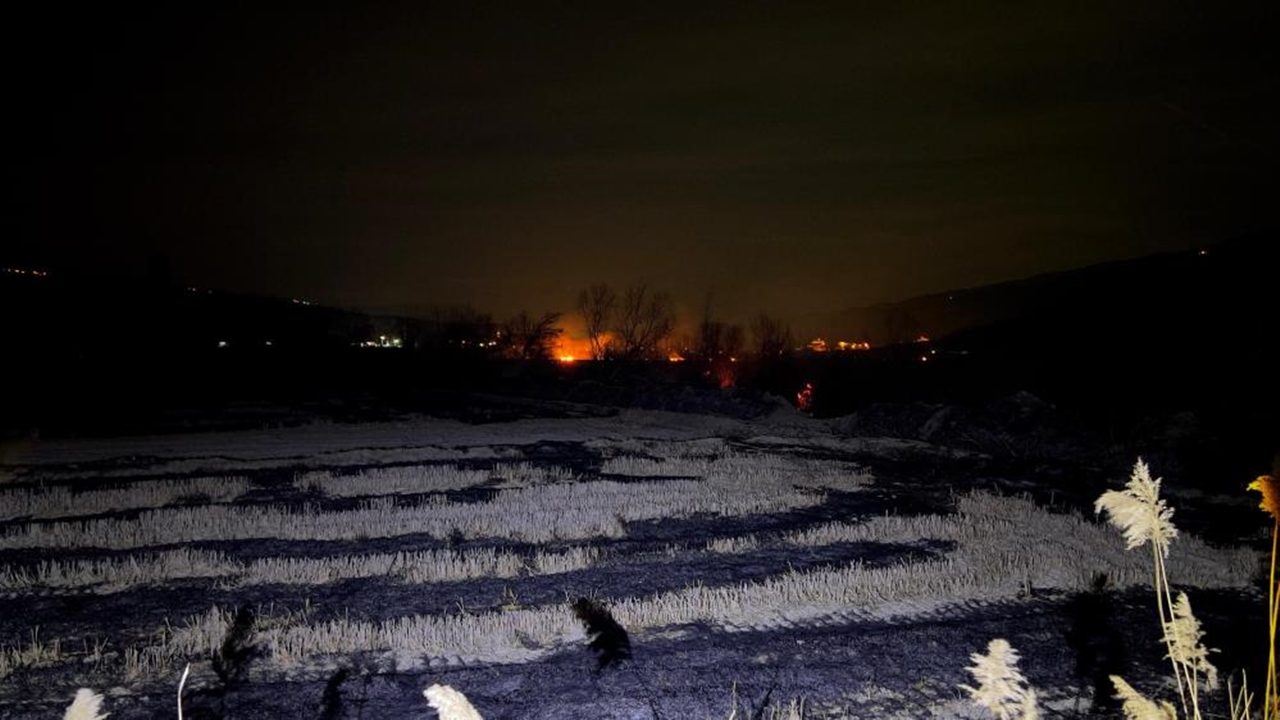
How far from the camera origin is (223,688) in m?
6.63

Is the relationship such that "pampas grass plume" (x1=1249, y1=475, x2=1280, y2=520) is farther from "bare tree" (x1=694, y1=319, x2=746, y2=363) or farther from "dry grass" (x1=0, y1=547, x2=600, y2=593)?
"bare tree" (x1=694, y1=319, x2=746, y2=363)

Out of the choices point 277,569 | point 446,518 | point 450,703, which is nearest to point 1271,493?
point 450,703

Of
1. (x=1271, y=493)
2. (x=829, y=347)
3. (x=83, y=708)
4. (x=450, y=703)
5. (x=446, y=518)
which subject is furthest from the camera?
(x=829, y=347)

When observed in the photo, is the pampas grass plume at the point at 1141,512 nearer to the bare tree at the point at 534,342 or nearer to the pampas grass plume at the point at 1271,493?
the pampas grass plume at the point at 1271,493

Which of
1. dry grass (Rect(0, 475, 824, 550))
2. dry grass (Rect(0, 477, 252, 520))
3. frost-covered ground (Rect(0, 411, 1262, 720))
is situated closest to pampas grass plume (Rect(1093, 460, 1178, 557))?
frost-covered ground (Rect(0, 411, 1262, 720))

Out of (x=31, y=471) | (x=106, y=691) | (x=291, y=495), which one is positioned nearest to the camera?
(x=106, y=691)

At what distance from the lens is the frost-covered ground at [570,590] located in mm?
6660

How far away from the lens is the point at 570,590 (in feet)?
30.9

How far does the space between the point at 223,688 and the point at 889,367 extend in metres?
35.5

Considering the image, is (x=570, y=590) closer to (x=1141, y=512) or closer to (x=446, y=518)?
(x=446, y=518)

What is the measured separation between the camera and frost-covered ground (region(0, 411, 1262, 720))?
21.9ft

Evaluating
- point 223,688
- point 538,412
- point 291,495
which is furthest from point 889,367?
point 223,688

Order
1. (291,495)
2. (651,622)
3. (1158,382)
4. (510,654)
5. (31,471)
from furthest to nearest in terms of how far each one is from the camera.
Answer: (1158,382), (31,471), (291,495), (651,622), (510,654)

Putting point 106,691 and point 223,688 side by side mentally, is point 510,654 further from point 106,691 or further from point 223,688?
point 106,691
